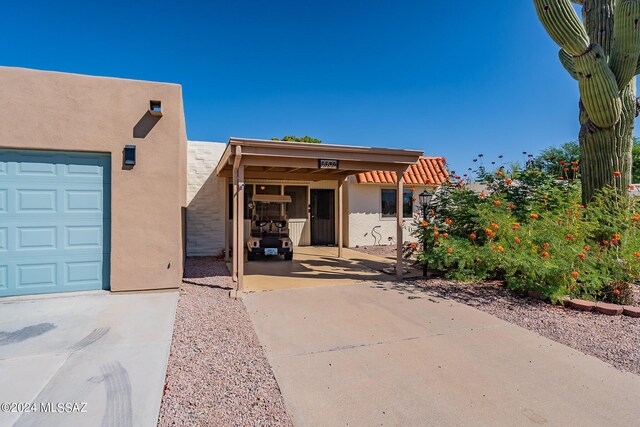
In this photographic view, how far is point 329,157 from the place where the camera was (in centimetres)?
648

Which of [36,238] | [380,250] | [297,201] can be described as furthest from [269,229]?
[36,238]

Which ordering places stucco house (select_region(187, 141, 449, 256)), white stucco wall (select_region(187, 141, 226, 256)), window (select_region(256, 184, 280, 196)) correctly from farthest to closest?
window (select_region(256, 184, 280, 196)) < stucco house (select_region(187, 141, 449, 256)) < white stucco wall (select_region(187, 141, 226, 256))

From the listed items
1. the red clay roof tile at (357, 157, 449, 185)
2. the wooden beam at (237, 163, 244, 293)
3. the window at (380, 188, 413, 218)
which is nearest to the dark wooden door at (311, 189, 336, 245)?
the red clay roof tile at (357, 157, 449, 185)

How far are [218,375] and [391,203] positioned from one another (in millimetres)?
10870

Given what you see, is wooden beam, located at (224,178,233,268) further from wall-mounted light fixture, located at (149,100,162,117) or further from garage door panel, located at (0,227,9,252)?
garage door panel, located at (0,227,9,252)

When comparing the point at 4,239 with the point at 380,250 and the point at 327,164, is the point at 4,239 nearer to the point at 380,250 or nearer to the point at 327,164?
the point at 327,164

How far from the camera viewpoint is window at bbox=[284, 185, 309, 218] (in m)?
12.1

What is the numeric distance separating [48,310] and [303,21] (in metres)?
9.63

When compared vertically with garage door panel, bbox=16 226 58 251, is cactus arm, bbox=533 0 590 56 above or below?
above

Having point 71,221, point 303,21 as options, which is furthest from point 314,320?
point 303,21

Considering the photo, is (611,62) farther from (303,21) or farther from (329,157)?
(303,21)

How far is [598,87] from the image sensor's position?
19.2 ft

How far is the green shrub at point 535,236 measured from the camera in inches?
197

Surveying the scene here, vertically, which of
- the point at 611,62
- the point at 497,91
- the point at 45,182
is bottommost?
the point at 45,182
